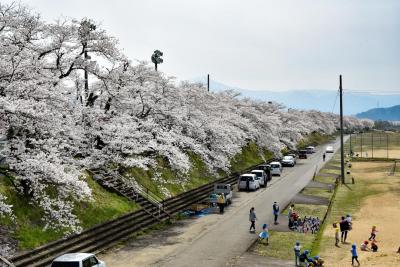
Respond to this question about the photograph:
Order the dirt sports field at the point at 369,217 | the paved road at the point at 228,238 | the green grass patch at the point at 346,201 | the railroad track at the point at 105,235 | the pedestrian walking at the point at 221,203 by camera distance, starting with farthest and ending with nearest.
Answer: the pedestrian walking at the point at 221,203 → the green grass patch at the point at 346,201 → the dirt sports field at the point at 369,217 → the paved road at the point at 228,238 → the railroad track at the point at 105,235

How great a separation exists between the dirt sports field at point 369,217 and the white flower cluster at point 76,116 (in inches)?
460

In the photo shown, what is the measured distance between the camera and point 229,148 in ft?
150

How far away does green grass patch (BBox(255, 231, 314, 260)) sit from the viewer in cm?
2570

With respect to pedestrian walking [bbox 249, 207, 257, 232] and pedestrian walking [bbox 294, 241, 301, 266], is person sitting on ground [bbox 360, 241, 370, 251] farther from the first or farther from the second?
pedestrian walking [bbox 249, 207, 257, 232]

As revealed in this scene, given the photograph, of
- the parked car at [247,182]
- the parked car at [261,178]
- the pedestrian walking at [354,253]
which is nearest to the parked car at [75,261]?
the pedestrian walking at [354,253]

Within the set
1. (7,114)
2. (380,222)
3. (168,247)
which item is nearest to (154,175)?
(168,247)

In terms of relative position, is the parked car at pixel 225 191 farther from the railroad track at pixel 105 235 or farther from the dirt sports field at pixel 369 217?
the dirt sports field at pixel 369 217

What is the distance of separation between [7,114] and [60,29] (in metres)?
10.3

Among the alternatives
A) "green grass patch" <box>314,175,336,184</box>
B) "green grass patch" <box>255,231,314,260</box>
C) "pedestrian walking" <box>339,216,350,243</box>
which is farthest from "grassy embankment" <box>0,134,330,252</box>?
"green grass patch" <box>314,175,336,184</box>

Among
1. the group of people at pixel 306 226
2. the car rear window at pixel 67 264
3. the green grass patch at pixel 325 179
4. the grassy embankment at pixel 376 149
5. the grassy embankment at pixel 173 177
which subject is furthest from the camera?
the grassy embankment at pixel 376 149

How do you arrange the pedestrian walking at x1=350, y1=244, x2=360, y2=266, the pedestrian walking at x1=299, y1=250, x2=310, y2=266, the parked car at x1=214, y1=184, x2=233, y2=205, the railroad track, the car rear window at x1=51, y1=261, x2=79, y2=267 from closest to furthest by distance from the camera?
the car rear window at x1=51, y1=261, x2=79, y2=267, the railroad track, the pedestrian walking at x1=299, y1=250, x2=310, y2=266, the pedestrian walking at x1=350, y1=244, x2=360, y2=266, the parked car at x1=214, y1=184, x2=233, y2=205

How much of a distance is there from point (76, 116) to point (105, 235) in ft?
23.7

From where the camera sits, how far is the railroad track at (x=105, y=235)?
69.6ft

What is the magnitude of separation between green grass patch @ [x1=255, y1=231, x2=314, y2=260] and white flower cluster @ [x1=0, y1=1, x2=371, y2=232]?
27.6 feet
